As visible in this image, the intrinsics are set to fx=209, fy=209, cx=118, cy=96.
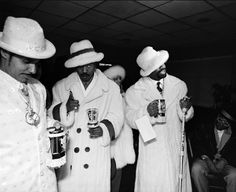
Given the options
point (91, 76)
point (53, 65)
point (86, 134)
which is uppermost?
point (53, 65)

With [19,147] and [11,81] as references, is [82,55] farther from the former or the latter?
[19,147]

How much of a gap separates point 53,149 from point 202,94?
8.91 ft

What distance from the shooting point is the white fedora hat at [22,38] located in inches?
38.0

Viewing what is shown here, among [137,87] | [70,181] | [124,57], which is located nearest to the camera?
[70,181]

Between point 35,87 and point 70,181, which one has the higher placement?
point 35,87

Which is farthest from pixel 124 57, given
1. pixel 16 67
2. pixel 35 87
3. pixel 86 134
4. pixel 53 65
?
pixel 16 67

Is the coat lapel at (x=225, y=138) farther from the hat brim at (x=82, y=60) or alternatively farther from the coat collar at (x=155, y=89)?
the hat brim at (x=82, y=60)

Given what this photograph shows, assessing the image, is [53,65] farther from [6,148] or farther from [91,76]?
[6,148]

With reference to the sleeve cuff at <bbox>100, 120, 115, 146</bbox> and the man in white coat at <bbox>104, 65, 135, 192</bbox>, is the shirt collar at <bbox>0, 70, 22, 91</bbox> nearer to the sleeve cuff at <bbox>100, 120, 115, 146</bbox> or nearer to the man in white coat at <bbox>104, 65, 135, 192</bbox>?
the sleeve cuff at <bbox>100, 120, 115, 146</bbox>

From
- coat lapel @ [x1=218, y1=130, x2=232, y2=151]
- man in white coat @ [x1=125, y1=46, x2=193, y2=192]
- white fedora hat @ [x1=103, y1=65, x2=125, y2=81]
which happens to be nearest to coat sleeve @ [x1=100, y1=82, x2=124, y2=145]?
man in white coat @ [x1=125, y1=46, x2=193, y2=192]

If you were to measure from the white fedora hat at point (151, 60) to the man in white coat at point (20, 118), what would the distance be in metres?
0.90

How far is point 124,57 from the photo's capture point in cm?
263

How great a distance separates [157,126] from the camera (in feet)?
5.64

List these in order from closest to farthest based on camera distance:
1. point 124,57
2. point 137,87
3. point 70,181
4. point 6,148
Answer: point 6,148
point 70,181
point 137,87
point 124,57
